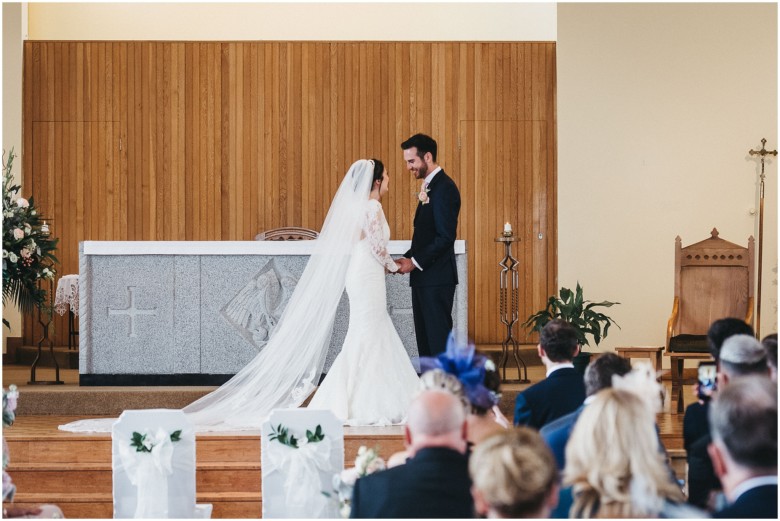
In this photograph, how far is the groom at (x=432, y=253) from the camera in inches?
241

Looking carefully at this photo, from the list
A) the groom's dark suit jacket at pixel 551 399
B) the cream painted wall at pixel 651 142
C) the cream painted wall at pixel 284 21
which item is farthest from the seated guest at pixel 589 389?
the cream painted wall at pixel 284 21

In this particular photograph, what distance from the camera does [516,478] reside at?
196 centimetres

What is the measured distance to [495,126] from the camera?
9617 mm

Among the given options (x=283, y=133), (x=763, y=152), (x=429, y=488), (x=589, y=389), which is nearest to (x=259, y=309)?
(x=283, y=133)

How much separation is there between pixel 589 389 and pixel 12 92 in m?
7.65

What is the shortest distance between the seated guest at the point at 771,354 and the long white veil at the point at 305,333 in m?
2.93

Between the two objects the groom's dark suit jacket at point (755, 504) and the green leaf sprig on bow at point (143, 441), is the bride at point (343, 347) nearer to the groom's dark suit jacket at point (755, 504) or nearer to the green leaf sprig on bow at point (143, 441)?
the green leaf sprig on bow at point (143, 441)

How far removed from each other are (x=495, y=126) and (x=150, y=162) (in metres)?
3.35

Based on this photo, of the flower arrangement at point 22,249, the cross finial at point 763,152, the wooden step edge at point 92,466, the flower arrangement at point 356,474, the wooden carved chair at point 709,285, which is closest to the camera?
the flower arrangement at point 356,474

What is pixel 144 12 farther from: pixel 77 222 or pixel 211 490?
pixel 211 490

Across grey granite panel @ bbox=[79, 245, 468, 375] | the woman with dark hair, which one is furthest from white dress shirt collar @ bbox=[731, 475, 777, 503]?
grey granite panel @ bbox=[79, 245, 468, 375]

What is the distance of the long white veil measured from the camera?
20.0ft

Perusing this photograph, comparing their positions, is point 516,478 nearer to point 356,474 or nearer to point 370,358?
point 356,474

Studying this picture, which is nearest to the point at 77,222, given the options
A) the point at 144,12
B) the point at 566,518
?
the point at 144,12
